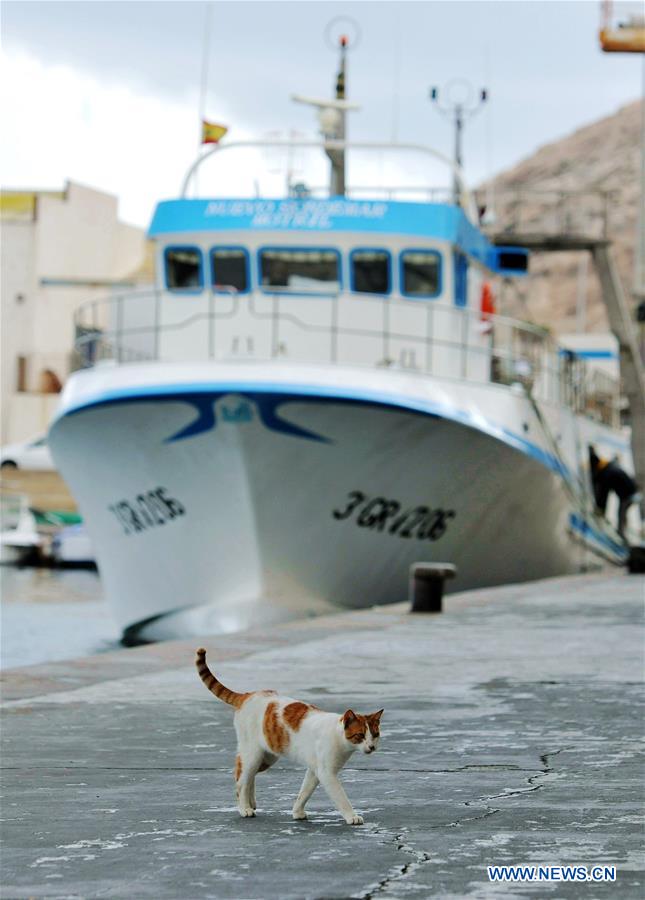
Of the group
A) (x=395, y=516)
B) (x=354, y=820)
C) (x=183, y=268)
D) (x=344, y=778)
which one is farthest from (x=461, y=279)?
(x=354, y=820)

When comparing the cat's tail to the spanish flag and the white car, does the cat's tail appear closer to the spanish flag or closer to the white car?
the spanish flag

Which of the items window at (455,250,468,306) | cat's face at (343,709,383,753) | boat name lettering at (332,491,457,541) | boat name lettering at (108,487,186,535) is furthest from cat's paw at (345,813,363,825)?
window at (455,250,468,306)

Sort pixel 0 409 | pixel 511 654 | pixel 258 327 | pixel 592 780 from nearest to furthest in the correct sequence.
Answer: pixel 592 780 < pixel 511 654 < pixel 258 327 < pixel 0 409

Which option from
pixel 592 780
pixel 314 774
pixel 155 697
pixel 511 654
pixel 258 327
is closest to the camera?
pixel 314 774

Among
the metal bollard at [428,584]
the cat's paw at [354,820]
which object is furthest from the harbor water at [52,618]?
the cat's paw at [354,820]

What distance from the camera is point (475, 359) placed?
59.5 ft

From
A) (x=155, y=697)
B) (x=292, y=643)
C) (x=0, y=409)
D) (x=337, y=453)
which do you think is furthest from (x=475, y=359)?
(x=0, y=409)

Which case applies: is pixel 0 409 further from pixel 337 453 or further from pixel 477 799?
pixel 477 799

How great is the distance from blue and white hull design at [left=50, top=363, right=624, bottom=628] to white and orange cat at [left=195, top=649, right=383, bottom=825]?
34.5ft

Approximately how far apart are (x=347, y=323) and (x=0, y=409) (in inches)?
1618

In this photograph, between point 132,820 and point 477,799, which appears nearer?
point 132,820

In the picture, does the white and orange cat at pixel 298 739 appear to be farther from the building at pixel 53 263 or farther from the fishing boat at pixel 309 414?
the building at pixel 53 263

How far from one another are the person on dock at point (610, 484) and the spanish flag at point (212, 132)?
8.13m

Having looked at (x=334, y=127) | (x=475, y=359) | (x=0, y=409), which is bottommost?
(x=0, y=409)
